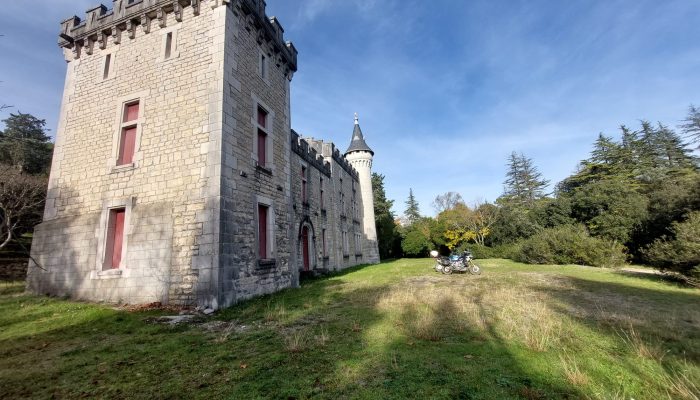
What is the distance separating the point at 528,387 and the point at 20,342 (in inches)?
290

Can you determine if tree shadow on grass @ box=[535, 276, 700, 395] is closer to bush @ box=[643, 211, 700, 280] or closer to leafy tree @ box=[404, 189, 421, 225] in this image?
bush @ box=[643, 211, 700, 280]

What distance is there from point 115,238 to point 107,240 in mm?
199

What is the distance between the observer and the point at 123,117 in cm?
952

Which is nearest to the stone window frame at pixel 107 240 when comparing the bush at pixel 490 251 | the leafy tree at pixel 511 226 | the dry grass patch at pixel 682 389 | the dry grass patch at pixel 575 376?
the dry grass patch at pixel 575 376

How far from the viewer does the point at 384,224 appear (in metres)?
37.5

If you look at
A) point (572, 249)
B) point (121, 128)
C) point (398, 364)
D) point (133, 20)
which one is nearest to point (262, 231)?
point (121, 128)

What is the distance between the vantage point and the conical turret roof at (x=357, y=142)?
3020 cm

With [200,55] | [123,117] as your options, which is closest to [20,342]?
[123,117]

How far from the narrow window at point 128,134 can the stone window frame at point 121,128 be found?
58mm

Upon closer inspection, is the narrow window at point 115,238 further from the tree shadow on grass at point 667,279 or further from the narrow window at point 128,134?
the tree shadow on grass at point 667,279

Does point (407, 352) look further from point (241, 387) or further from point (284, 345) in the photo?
point (241, 387)

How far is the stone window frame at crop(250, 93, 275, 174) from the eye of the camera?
32.2ft

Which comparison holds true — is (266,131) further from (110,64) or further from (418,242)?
(418,242)

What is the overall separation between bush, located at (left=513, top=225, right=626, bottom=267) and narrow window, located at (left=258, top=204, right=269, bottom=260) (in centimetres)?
1763
